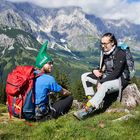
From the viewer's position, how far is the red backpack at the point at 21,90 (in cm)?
1320

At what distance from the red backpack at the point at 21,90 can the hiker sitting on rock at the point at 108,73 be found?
2.04 meters

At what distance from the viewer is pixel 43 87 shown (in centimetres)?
1370

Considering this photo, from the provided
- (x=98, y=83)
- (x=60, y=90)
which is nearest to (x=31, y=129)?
(x=60, y=90)

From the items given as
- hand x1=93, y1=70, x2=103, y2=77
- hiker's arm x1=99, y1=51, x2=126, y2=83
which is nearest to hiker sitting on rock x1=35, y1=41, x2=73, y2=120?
hiker's arm x1=99, y1=51, x2=126, y2=83

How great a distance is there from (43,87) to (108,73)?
12.4ft

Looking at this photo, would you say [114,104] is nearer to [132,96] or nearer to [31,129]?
[132,96]

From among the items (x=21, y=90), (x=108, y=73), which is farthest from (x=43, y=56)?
(x=108, y=73)

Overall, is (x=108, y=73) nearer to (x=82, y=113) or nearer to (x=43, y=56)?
(x=82, y=113)

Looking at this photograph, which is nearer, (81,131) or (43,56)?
(81,131)

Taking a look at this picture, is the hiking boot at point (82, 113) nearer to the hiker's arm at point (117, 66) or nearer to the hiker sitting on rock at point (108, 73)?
the hiker sitting on rock at point (108, 73)

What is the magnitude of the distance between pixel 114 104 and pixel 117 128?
17.2 feet

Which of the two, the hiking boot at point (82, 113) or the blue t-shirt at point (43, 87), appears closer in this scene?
the blue t-shirt at point (43, 87)

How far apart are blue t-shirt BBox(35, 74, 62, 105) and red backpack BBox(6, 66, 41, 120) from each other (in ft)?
0.81

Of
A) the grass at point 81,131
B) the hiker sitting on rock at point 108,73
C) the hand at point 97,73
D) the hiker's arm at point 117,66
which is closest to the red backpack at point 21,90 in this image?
the grass at point 81,131
